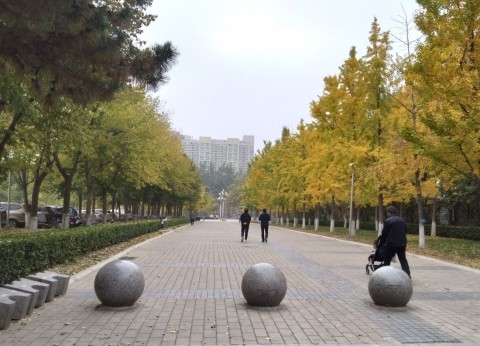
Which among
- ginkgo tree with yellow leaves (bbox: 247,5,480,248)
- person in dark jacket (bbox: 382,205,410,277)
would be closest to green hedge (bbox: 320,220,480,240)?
ginkgo tree with yellow leaves (bbox: 247,5,480,248)

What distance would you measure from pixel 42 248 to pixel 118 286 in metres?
4.07

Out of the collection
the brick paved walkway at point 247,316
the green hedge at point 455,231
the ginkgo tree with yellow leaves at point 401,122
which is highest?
the ginkgo tree with yellow leaves at point 401,122

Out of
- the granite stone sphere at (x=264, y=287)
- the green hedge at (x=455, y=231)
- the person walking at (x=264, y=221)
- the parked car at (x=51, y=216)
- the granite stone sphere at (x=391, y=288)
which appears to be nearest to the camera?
the granite stone sphere at (x=264, y=287)

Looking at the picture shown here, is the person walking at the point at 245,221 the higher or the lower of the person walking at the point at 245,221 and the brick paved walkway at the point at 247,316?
the higher

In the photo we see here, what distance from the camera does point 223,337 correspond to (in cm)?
607

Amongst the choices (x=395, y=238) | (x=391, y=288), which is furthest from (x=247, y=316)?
(x=395, y=238)

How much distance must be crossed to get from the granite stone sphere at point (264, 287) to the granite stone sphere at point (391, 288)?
155cm

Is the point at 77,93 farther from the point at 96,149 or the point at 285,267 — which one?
the point at 96,149

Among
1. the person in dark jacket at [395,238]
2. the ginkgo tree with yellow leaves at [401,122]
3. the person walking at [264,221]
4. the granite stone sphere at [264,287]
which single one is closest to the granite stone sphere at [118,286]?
the granite stone sphere at [264,287]

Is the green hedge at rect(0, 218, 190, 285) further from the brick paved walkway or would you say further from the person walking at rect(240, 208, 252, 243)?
the person walking at rect(240, 208, 252, 243)

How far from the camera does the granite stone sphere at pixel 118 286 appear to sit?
7594 millimetres

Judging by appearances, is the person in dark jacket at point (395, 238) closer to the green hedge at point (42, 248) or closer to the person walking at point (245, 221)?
the green hedge at point (42, 248)

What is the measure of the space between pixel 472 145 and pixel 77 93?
43.9ft

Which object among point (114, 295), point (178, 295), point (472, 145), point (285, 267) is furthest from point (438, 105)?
point (114, 295)
